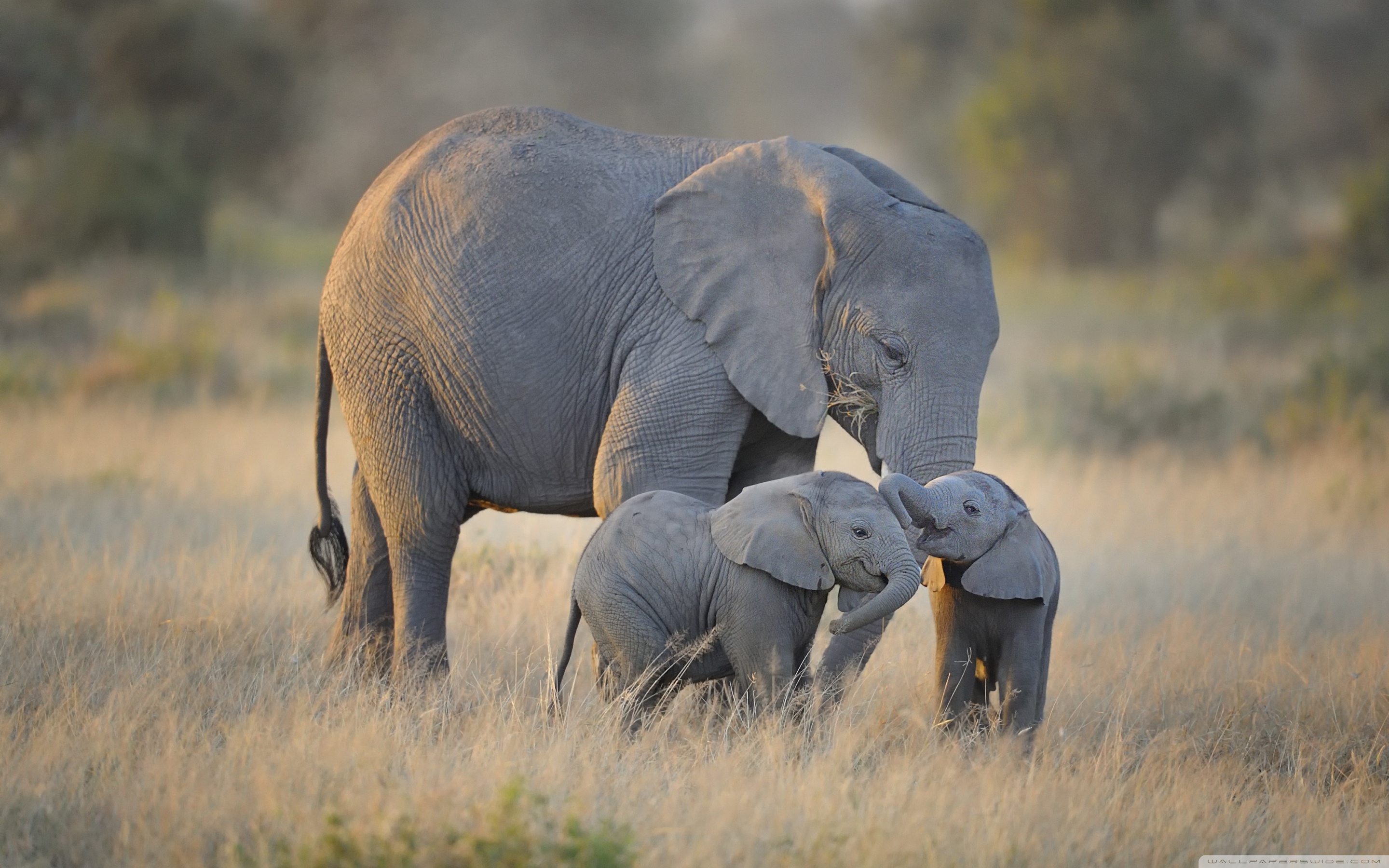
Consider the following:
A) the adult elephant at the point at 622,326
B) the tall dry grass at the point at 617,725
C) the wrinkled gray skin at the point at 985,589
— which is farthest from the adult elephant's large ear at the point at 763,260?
the tall dry grass at the point at 617,725

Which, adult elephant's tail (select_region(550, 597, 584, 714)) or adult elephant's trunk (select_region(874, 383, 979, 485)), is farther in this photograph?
adult elephant's tail (select_region(550, 597, 584, 714))

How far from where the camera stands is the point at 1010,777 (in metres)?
5.00

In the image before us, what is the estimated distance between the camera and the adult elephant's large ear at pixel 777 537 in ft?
16.8

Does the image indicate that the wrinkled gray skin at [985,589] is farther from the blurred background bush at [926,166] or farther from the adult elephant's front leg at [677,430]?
the blurred background bush at [926,166]

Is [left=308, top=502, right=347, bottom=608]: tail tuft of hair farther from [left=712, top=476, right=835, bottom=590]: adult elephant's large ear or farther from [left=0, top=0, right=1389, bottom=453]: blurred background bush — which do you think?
[left=0, top=0, right=1389, bottom=453]: blurred background bush

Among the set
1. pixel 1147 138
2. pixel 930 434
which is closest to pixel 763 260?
pixel 930 434

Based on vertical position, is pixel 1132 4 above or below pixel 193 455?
above

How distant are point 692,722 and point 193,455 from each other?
6.52 meters

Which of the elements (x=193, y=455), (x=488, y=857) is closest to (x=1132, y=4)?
(x=193, y=455)

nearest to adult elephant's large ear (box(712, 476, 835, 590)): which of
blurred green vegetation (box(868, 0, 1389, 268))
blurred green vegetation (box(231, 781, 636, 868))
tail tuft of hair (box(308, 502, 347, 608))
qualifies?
blurred green vegetation (box(231, 781, 636, 868))

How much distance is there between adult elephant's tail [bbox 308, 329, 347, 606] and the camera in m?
7.07

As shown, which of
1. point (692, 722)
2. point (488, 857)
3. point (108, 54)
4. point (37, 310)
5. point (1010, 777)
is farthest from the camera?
point (108, 54)

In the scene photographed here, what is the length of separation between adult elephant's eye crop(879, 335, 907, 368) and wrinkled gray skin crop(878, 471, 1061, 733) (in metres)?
0.47

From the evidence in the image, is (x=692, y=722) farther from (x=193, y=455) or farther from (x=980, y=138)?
(x=980, y=138)
